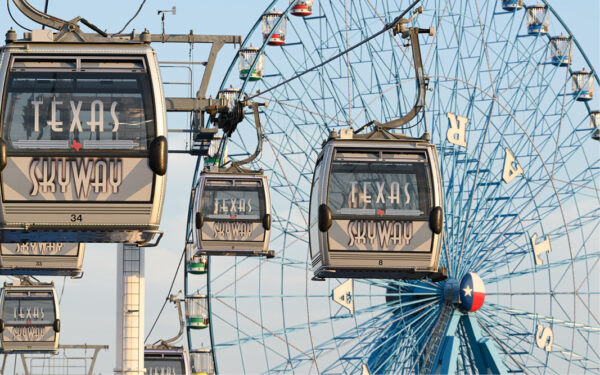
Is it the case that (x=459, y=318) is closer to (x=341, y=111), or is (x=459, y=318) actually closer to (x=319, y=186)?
(x=341, y=111)

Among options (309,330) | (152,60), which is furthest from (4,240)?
(309,330)

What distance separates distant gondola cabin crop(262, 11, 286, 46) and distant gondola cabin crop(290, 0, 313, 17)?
0.33 m

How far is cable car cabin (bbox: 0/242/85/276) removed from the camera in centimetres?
2598

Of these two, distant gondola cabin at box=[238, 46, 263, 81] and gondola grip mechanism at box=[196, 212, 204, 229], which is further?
distant gondola cabin at box=[238, 46, 263, 81]

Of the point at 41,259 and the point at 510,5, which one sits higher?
the point at 510,5

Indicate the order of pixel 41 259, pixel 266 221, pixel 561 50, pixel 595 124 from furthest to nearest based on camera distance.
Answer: pixel 595 124 < pixel 561 50 < pixel 41 259 < pixel 266 221

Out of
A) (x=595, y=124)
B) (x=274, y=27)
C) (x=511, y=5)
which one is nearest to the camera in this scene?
(x=274, y=27)

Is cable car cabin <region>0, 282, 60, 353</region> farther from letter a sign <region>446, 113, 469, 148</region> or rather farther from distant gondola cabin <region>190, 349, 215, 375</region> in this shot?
letter a sign <region>446, 113, 469, 148</region>

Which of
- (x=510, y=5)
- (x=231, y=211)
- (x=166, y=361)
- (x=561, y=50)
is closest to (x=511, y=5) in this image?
(x=510, y=5)

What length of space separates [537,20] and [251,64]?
8399mm

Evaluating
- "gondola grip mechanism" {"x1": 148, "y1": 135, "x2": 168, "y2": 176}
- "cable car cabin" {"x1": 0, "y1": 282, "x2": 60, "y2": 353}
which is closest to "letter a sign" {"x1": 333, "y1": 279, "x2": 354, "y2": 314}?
"cable car cabin" {"x1": 0, "y1": 282, "x2": 60, "y2": 353}

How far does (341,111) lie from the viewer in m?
32.8

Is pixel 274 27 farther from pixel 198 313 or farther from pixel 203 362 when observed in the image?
pixel 203 362

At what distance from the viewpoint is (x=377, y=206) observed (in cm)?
1694
